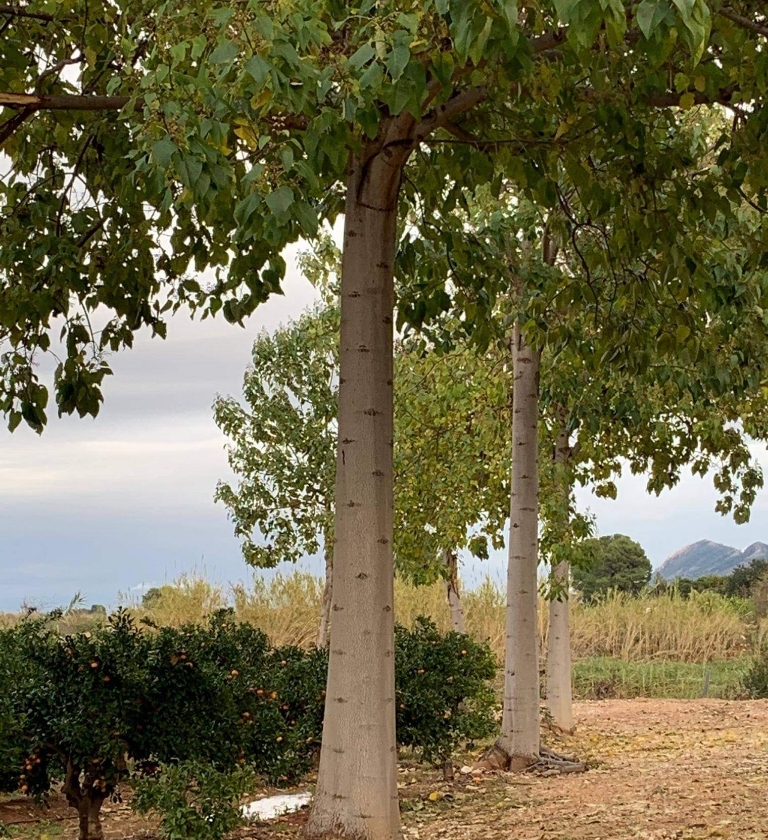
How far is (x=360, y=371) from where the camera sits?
5.75 metres

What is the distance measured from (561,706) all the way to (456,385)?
3.50 meters

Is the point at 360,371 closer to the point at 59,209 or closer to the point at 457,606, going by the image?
the point at 59,209

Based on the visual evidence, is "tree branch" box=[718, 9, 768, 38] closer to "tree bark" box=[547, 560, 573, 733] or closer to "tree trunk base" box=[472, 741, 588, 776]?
"tree trunk base" box=[472, 741, 588, 776]

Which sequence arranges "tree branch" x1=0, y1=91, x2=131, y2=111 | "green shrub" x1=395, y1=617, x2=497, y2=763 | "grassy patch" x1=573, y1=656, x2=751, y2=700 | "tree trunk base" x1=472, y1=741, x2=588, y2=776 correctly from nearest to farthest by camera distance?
1. "tree branch" x1=0, y1=91, x2=131, y2=111
2. "green shrub" x1=395, y1=617, x2=497, y2=763
3. "tree trunk base" x1=472, y1=741, x2=588, y2=776
4. "grassy patch" x1=573, y1=656, x2=751, y2=700

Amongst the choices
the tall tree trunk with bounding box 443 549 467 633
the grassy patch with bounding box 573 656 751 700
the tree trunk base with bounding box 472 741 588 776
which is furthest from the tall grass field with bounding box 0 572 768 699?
the tree trunk base with bounding box 472 741 588 776

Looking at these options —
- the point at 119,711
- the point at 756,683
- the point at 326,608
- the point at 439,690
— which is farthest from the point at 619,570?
the point at 119,711

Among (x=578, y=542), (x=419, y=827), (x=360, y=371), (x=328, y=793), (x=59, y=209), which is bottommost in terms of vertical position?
(x=419, y=827)

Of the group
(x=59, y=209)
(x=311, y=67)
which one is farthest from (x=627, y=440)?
(x=311, y=67)

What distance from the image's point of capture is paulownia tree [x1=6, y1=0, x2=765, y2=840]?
379 cm

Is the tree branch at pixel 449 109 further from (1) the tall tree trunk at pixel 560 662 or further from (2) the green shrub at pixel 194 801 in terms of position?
(1) the tall tree trunk at pixel 560 662

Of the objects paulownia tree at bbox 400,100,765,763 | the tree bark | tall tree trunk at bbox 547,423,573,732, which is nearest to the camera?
paulownia tree at bbox 400,100,765,763

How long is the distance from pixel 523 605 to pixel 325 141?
5.43 metres

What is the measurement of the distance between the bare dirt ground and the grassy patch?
471 centimetres

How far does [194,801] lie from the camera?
5801 mm
